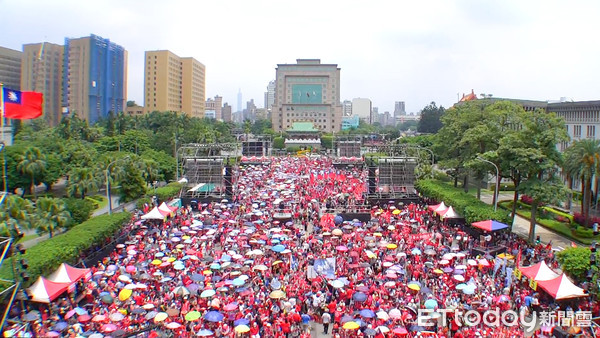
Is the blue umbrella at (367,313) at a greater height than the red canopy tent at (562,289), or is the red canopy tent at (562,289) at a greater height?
the red canopy tent at (562,289)

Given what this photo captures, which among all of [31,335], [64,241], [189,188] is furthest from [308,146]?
[31,335]

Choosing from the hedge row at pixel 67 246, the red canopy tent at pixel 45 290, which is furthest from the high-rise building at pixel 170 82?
the red canopy tent at pixel 45 290

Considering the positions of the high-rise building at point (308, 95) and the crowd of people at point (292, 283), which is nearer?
the crowd of people at point (292, 283)

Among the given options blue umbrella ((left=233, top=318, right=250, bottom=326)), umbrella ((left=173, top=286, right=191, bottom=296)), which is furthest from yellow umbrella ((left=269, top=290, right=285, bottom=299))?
umbrella ((left=173, top=286, right=191, bottom=296))

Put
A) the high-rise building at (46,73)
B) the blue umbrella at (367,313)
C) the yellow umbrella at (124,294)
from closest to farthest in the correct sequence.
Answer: the blue umbrella at (367,313) → the yellow umbrella at (124,294) → the high-rise building at (46,73)

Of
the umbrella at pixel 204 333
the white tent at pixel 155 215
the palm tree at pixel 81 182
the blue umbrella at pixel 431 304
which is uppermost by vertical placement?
the palm tree at pixel 81 182

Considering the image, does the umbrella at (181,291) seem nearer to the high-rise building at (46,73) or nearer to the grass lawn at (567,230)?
the grass lawn at (567,230)
